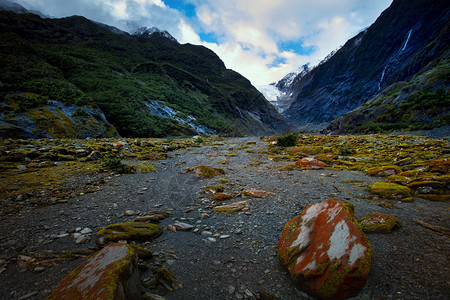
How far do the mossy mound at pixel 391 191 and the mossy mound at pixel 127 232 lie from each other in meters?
5.63

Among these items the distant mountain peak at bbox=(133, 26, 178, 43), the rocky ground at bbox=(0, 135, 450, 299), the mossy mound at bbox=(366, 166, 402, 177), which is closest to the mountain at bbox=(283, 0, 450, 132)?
the mossy mound at bbox=(366, 166, 402, 177)

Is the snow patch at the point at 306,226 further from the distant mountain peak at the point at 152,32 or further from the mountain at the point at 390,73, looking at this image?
the distant mountain peak at the point at 152,32

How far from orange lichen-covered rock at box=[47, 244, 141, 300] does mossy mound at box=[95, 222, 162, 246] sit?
835mm

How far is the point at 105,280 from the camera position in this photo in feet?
5.54

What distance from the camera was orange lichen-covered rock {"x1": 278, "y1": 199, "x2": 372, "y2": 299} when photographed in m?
1.91

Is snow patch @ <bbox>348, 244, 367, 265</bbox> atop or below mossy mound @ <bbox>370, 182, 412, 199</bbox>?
atop

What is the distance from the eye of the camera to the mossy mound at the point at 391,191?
14.4 feet

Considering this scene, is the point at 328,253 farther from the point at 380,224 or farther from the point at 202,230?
the point at 202,230

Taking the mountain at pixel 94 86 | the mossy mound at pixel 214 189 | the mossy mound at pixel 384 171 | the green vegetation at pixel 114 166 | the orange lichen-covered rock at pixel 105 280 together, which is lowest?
the mossy mound at pixel 384 171

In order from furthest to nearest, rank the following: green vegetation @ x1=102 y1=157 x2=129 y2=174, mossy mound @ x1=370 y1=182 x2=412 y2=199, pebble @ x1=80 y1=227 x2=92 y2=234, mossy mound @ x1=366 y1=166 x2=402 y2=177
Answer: green vegetation @ x1=102 y1=157 x2=129 y2=174 < mossy mound @ x1=366 y1=166 x2=402 y2=177 < mossy mound @ x1=370 y1=182 x2=412 y2=199 < pebble @ x1=80 y1=227 x2=92 y2=234

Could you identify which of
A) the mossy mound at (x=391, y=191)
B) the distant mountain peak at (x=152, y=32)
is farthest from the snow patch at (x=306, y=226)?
the distant mountain peak at (x=152, y=32)

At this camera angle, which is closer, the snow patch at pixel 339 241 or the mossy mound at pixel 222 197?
the snow patch at pixel 339 241

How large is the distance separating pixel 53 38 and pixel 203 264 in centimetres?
12167

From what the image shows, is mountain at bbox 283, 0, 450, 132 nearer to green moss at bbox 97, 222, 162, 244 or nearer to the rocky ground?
the rocky ground
